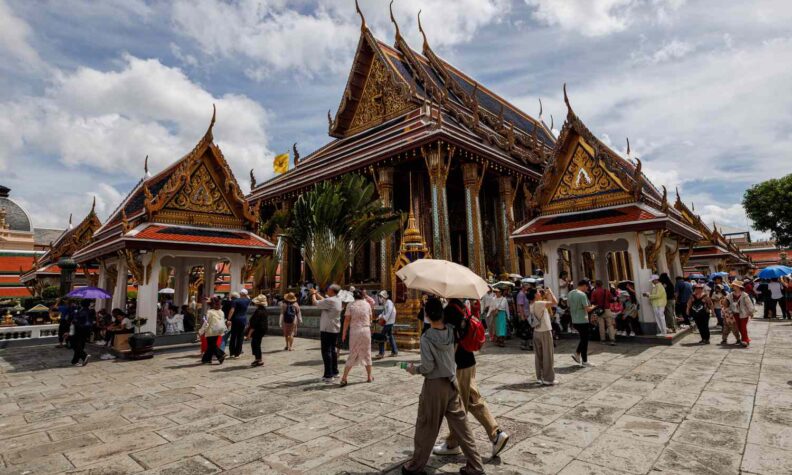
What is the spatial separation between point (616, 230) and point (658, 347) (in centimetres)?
253

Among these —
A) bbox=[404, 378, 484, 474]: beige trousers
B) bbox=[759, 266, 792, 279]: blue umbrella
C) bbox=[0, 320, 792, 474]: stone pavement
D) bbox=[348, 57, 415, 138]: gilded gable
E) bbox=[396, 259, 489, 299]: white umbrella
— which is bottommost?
bbox=[0, 320, 792, 474]: stone pavement

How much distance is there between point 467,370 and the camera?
322 centimetres

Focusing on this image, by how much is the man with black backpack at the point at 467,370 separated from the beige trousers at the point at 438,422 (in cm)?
25

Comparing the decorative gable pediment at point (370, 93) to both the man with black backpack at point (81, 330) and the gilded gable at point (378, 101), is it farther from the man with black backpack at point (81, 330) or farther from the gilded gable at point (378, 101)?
the man with black backpack at point (81, 330)

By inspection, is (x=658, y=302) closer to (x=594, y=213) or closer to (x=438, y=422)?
(x=594, y=213)

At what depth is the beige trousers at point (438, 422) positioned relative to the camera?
2771mm

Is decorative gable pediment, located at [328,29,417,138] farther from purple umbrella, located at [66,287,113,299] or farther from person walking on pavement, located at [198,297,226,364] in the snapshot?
purple umbrella, located at [66,287,113,299]

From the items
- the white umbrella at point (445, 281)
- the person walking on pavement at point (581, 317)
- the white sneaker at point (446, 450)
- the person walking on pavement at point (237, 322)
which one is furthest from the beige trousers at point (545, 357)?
the person walking on pavement at point (237, 322)

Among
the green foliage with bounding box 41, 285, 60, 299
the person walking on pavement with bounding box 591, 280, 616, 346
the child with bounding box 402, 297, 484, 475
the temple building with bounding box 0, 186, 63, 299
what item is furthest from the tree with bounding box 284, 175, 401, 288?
the temple building with bounding box 0, 186, 63, 299

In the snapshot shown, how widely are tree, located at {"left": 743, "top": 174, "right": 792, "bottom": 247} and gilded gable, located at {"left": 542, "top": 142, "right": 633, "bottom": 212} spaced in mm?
30503

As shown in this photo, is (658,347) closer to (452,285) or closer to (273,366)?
(452,285)

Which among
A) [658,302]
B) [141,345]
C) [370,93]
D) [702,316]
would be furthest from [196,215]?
[370,93]

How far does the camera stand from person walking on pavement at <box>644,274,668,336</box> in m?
8.50

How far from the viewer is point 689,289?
10.4 metres
